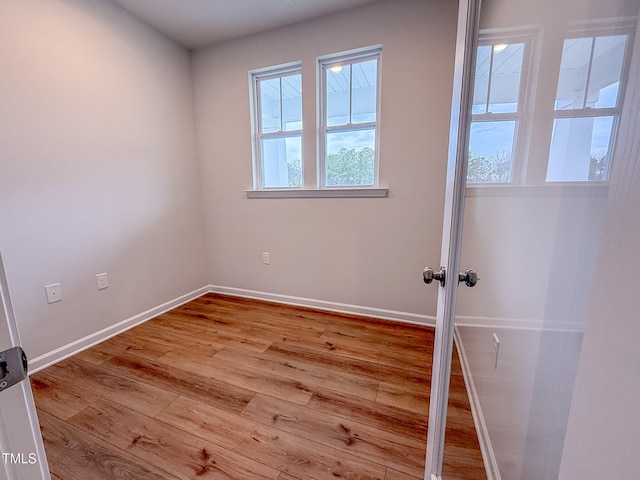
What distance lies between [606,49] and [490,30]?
2.19 ft

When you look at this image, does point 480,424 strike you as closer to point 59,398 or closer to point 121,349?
point 59,398

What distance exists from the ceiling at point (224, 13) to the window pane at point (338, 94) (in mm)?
412

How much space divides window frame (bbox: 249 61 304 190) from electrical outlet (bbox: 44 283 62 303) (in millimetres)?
1663

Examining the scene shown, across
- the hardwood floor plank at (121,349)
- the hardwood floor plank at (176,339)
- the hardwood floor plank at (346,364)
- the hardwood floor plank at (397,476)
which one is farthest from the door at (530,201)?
the hardwood floor plank at (121,349)

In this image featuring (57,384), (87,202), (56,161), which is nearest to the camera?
(57,384)

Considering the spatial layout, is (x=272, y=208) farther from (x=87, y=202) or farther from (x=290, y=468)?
(x=290, y=468)

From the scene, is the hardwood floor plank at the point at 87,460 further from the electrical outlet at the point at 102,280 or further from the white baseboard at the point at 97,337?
the electrical outlet at the point at 102,280

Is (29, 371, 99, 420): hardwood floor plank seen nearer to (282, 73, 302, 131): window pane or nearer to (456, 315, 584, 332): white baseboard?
(456, 315, 584, 332): white baseboard

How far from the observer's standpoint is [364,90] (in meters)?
2.30

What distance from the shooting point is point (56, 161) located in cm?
184

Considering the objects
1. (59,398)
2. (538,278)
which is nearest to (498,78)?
(538,278)

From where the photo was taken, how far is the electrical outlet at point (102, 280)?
6.96ft

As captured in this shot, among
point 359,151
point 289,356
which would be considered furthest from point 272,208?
point 289,356

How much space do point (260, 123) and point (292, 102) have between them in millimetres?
383
